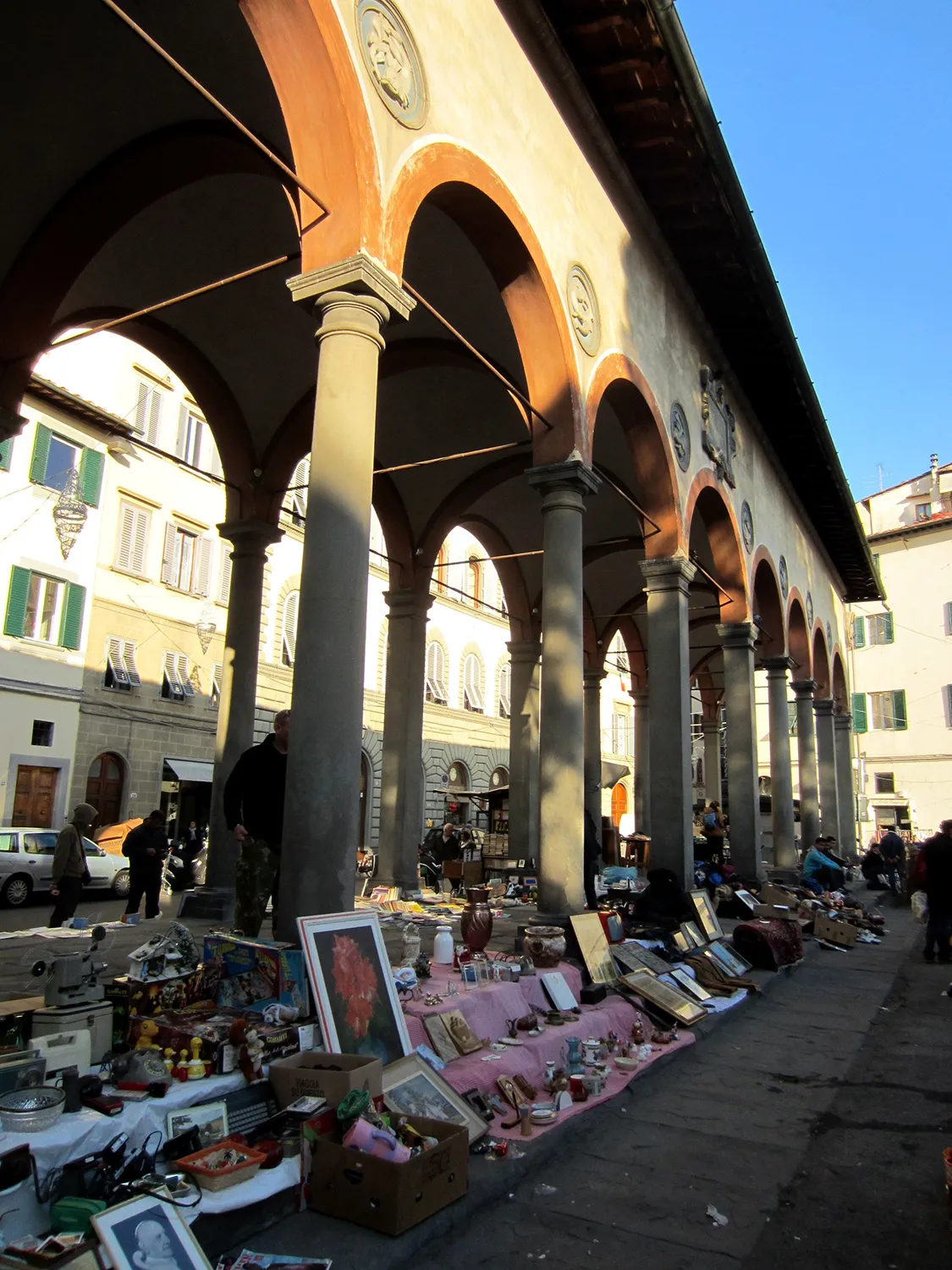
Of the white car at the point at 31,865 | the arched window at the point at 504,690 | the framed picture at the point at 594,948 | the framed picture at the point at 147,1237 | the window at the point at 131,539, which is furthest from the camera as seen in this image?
the arched window at the point at 504,690

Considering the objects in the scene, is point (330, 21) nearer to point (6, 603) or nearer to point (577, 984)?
point (577, 984)

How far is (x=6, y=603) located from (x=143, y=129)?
41.9 feet

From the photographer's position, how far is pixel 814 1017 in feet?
25.4

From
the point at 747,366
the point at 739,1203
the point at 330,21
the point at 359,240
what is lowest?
the point at 739,1203

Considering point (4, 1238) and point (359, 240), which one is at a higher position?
point (359, 240)

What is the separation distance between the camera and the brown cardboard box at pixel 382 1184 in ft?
10.6

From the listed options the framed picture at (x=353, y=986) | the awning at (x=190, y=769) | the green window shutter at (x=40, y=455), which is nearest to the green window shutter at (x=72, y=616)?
the green window shutter at (x=40, y=455)

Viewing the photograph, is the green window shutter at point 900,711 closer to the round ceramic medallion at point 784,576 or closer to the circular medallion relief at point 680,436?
the round ceramic medallion at point 784,576

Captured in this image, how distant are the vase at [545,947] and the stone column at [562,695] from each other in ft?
2.77

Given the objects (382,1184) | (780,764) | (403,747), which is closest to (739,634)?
(780,764)

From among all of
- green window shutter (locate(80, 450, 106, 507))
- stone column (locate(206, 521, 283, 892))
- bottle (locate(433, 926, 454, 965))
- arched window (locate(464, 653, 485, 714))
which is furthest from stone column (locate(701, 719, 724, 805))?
bottle (locate(433, 926, 454, 965))

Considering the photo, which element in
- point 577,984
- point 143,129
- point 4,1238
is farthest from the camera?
point 143,129

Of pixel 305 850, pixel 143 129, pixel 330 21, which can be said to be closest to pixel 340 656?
pixel 305 850

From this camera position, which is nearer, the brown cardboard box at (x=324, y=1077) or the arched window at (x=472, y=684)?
the brown cardboard box at (x=324, y=1077)
